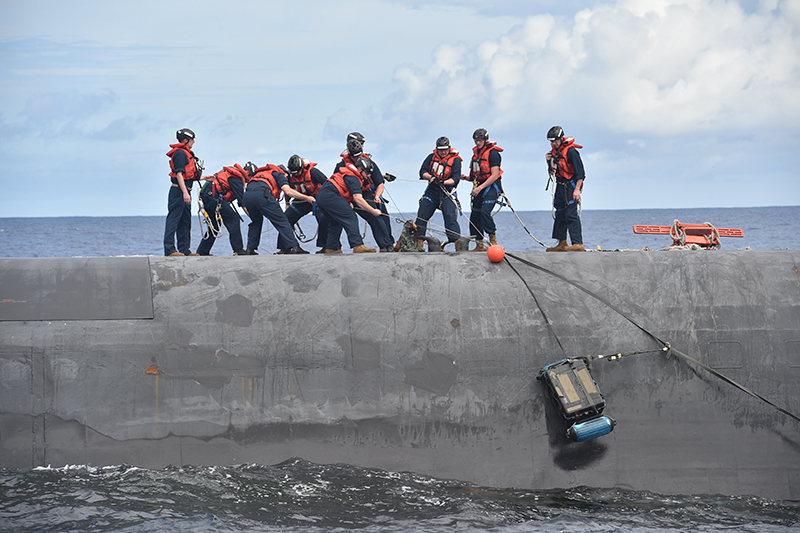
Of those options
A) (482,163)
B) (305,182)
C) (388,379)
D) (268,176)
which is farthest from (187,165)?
(388,379)

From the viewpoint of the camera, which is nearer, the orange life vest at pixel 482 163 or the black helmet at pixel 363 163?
the black helmet at pixel 363 163

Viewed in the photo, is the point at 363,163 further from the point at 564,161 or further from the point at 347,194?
the point at 564,161

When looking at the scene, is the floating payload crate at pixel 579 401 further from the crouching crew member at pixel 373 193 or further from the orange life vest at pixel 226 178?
the orange life vest at pixel 226 178

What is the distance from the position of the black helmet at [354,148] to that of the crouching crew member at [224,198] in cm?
214

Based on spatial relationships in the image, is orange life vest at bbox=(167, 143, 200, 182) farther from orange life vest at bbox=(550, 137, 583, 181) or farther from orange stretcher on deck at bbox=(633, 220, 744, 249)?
orange stretcher on deck at bbox=(633, 220, 744, 249)

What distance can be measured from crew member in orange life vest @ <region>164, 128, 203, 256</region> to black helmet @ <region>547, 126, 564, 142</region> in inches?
237

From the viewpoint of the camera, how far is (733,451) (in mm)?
8953

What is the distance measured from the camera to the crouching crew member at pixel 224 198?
12750 mm

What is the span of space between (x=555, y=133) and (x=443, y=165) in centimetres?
201

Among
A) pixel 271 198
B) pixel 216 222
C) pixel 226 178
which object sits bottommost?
pixel 216 222

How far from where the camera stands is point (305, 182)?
12.4m

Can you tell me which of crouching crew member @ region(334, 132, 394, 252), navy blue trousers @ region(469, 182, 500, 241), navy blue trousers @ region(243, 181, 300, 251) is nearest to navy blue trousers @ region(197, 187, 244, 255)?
navy blue trousers @ region(243, 181, 300, 251)

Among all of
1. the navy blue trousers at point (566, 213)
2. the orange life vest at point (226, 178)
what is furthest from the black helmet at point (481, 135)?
the orange life vest at point (226, 178)

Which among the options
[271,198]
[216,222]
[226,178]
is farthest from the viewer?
[216,222]
